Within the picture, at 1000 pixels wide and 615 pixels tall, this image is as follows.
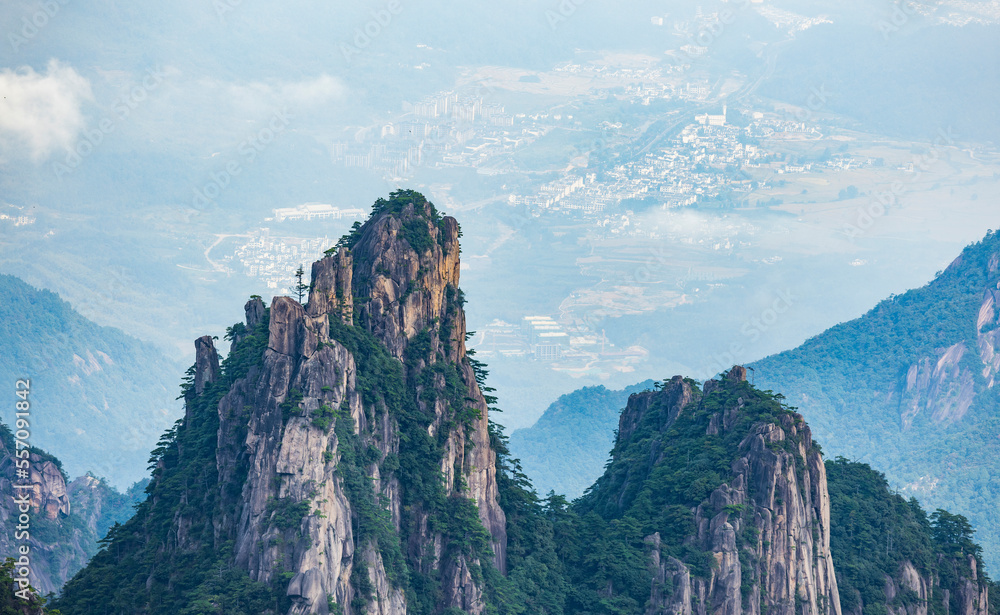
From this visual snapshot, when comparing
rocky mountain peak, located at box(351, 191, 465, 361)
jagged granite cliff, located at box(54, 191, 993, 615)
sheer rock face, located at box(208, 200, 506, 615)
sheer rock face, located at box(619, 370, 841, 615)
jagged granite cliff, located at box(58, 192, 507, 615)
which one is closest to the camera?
sheer rock face, located at box(208, 200, 506, 615)

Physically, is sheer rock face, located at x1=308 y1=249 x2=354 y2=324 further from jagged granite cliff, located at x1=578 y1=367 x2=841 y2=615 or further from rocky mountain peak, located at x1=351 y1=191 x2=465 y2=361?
jagged granite cliff, located at x1=578 y1=367 x2=841 y2=615

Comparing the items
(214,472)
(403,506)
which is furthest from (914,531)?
(214,472)

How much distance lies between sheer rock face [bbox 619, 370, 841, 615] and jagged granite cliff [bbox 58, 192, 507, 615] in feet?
45.9

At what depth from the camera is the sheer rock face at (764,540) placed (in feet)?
A: 388

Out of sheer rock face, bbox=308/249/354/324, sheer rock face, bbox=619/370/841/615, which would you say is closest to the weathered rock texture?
sheer rock face, bbox=619/370/841/615

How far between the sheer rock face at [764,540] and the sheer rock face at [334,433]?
14012 millimetres

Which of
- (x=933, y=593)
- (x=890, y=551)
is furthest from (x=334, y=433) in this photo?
(x=933, y=593)

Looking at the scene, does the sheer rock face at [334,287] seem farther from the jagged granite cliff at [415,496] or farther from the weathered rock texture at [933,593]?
the weathered rock texture at [933,593]

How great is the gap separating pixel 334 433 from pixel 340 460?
6.45 feet

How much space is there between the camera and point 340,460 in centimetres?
10238

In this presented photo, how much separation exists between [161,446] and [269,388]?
21.0 m

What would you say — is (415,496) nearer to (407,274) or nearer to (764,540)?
(407,274)

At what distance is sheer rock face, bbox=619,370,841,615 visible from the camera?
11819 centimetres

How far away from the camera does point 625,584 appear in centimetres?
11800
